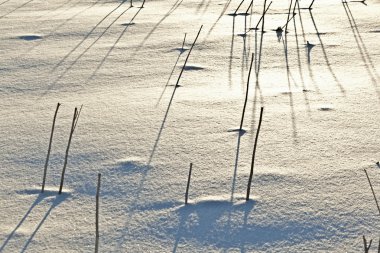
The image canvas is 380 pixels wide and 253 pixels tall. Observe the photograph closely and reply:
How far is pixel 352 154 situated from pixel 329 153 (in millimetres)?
57

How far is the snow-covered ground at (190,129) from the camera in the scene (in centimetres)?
130

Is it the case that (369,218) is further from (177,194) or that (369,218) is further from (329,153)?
(177,194)

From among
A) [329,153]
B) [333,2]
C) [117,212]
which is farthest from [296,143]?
[333,2]

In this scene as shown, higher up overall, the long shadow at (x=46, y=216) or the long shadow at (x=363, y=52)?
the long shadow at (x=363, y=52)

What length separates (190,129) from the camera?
1739 millimetres

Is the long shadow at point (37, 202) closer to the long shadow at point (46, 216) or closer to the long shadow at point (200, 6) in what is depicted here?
the long shadow at point (46, 216)

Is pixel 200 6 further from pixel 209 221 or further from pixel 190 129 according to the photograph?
pixel 209 221

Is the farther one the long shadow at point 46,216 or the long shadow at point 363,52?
the long shadow at point 363,52

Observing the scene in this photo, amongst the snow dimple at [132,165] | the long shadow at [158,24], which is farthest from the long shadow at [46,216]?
the long shadow at [158,24]

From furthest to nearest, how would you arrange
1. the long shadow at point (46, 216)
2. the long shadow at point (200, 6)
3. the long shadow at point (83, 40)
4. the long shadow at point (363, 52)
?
the long shadow at point (200, 6) < the long shadow at point (83, 40) < the long shadow at point (363, 52) < the long shadow at point (46, 216)

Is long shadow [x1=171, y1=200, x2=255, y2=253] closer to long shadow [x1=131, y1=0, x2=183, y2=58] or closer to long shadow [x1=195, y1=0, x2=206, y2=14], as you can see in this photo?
long shadow [x1=131, y1=0, x2=183, y2=58]

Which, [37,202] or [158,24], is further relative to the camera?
[158,24]

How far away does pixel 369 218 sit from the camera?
52.0 inches

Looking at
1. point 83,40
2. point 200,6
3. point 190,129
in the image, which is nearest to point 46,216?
point 190,129
